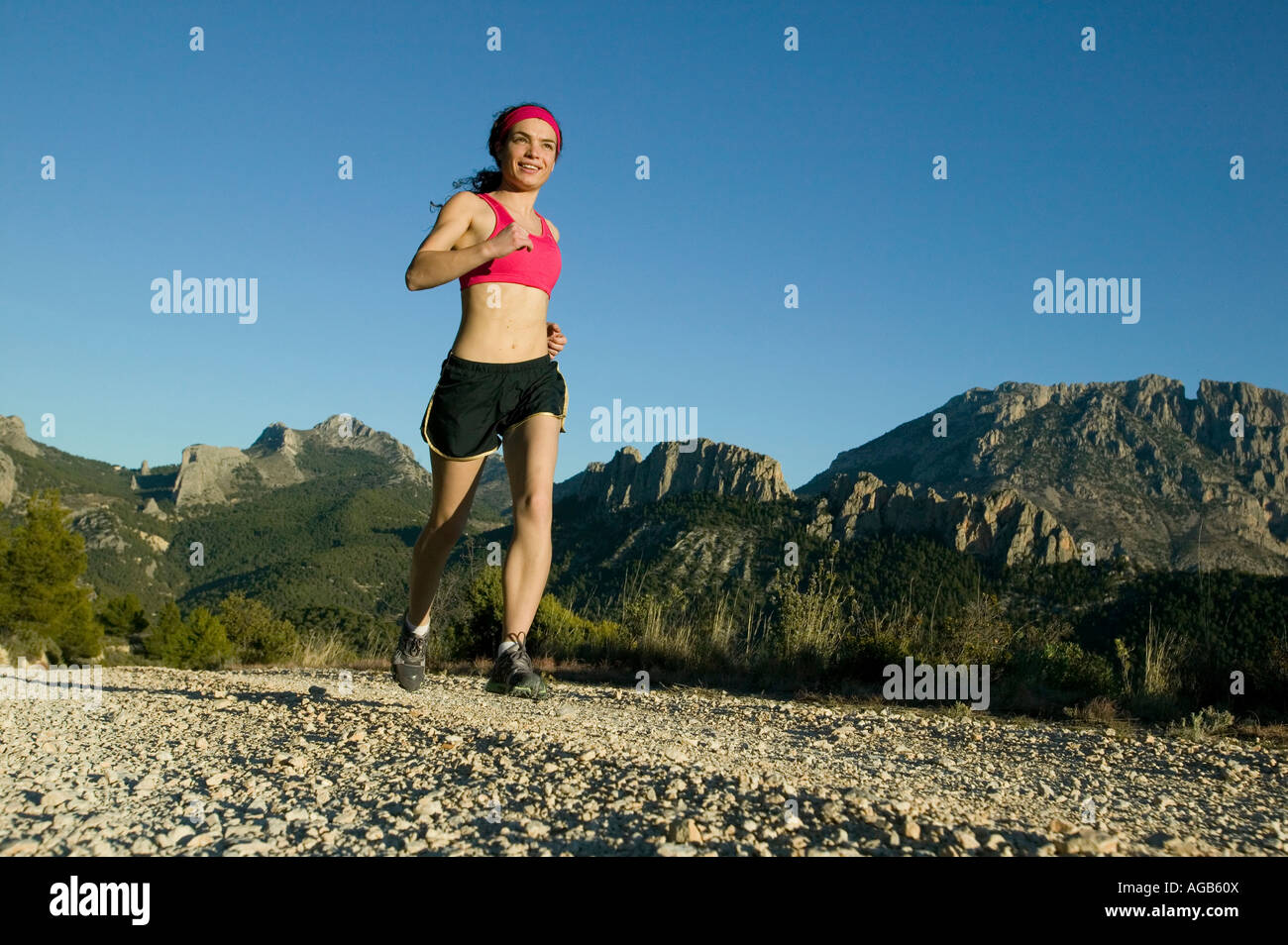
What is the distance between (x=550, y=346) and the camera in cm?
411

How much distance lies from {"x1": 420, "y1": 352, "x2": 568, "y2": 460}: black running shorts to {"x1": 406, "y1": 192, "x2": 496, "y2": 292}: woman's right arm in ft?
1.28

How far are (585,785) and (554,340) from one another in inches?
81.7

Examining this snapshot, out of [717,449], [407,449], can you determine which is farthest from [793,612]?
[407,449]

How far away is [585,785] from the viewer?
2.79 m

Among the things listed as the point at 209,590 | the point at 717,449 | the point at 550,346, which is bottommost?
the point at 209,590

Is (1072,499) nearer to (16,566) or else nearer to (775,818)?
(16,566)

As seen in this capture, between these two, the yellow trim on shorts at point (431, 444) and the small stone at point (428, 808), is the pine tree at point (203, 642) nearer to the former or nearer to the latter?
the yellow trim on shorts at point (431, 444)

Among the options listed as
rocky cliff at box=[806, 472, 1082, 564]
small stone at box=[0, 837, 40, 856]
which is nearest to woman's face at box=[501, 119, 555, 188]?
small stone at box=[0, 837, 40, 856]

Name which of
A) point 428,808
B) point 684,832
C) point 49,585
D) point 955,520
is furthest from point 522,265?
point 955,520

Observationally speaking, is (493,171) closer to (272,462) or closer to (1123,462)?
(1123,462)

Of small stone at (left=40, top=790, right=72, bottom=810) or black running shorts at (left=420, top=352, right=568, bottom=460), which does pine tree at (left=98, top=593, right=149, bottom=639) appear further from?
small stone at (left=40, top=790, right=72, bottom=810)

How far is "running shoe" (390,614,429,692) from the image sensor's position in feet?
14.6

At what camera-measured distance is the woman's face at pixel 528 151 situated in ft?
13.1
